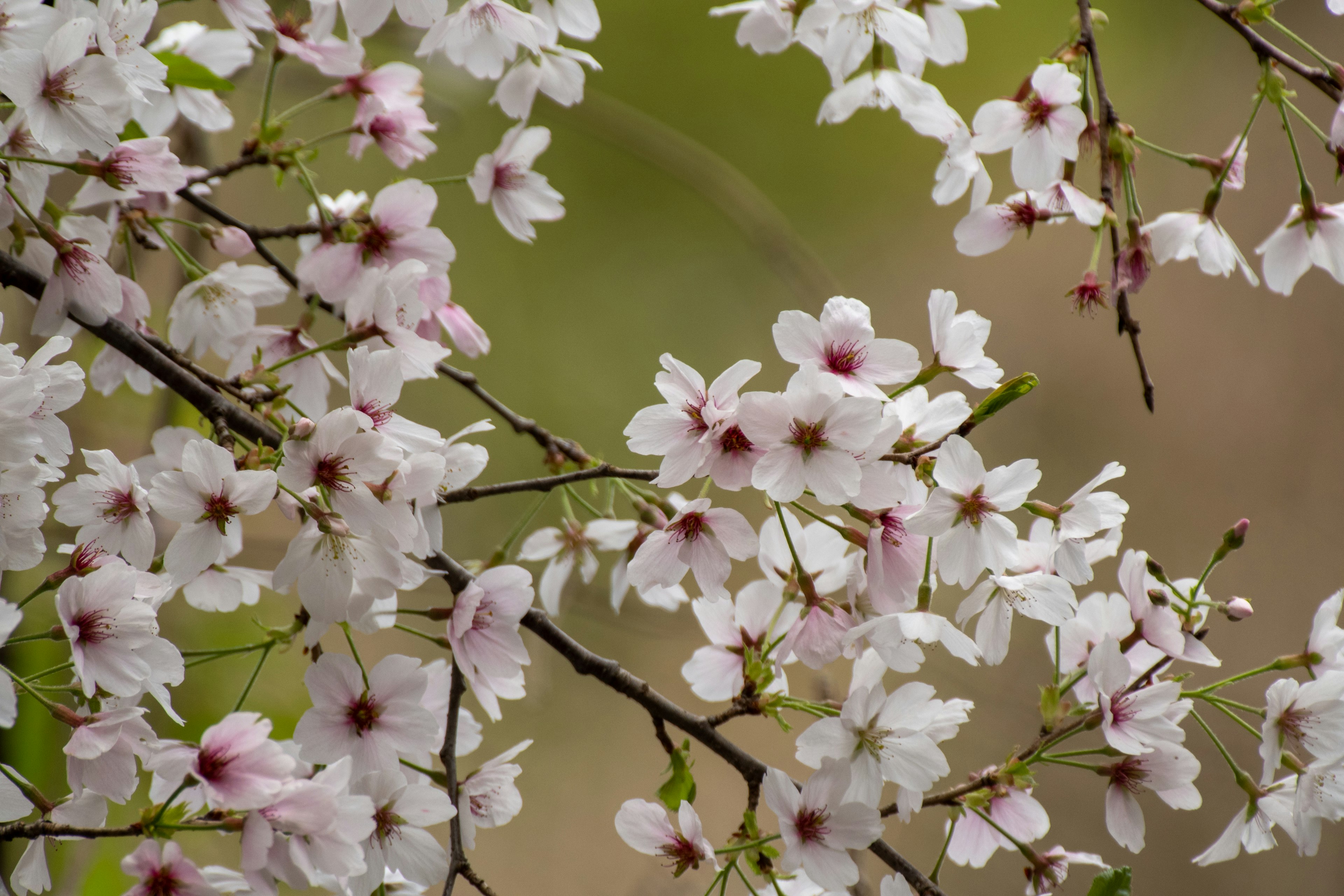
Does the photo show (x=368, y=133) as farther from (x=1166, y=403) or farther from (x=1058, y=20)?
(x=1058, y=20)

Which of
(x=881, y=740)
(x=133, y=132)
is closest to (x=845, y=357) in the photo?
(x=881, y=740)

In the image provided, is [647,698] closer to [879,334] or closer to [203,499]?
[203,499]

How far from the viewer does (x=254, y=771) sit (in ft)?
1.45

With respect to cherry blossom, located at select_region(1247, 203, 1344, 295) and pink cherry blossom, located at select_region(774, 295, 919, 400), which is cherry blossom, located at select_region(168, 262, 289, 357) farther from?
cherry blossom, located at select_region(1247, 203, 1344, 295)

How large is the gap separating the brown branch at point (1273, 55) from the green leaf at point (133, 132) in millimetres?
726

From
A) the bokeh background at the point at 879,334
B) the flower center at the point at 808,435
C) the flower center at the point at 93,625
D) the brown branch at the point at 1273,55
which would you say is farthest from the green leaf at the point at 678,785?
the bokeh background at the point at 879,334

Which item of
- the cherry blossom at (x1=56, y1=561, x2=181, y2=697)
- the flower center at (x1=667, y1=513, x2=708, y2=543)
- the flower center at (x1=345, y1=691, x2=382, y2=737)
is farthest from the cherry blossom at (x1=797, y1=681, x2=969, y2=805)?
the cherry blossom at (x1=56, y1=561, x2=181, y2=697)

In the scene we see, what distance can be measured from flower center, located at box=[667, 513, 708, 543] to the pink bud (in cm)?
40

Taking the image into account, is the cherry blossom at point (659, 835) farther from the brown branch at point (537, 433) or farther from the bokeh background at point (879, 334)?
the bokeh background at point (879, 334)

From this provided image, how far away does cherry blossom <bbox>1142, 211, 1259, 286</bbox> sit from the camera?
0.68m

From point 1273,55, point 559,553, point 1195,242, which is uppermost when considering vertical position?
point 1273,55

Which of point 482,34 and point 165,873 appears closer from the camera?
point 165,873

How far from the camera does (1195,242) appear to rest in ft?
2.24

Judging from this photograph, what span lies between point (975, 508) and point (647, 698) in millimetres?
235
